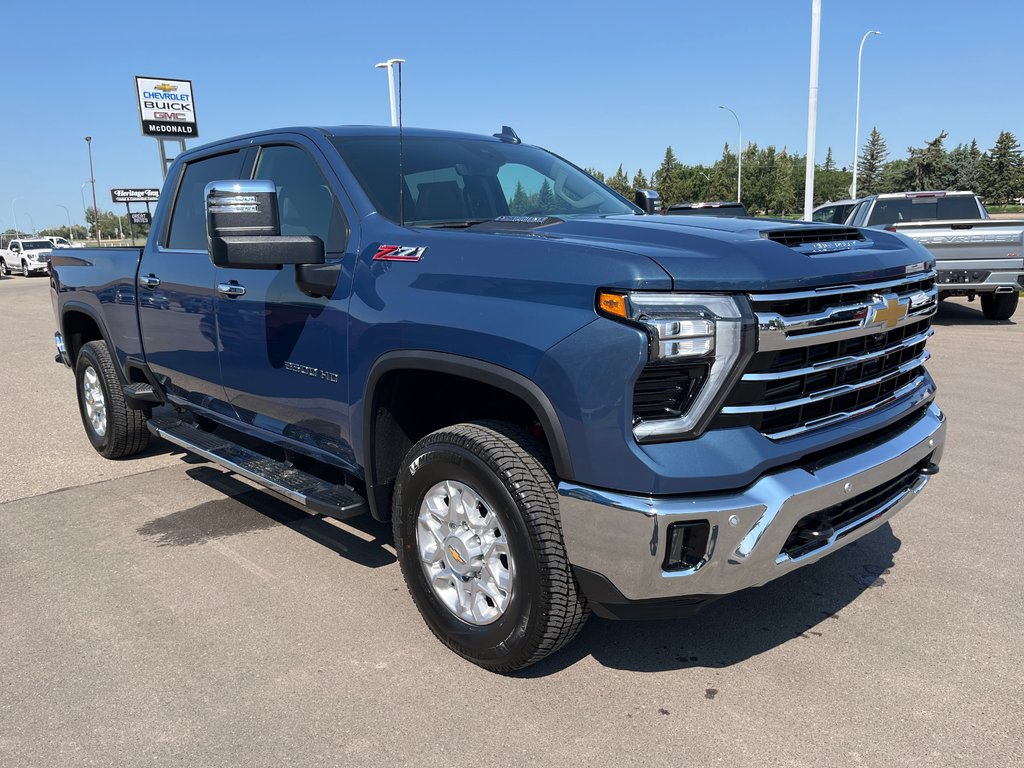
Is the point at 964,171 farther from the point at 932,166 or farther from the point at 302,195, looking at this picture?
the point at 302,195

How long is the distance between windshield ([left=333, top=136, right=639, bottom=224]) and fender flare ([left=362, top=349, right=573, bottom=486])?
67 cm

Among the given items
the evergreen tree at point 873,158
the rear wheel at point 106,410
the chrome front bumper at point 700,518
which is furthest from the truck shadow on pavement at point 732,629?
the evergreen tree at point 873,158

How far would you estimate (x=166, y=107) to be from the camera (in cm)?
2553

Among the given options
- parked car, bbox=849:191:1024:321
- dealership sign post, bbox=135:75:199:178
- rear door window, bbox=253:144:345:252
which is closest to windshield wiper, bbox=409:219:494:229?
rear door window, bbox=253:144:345:252

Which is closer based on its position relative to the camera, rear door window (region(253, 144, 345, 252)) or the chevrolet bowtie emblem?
the chevrolet bowtie emblem

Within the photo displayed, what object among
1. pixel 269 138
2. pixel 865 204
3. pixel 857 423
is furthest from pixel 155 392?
pixel 865 204

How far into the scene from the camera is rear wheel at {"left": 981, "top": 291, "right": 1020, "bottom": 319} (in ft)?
38.5

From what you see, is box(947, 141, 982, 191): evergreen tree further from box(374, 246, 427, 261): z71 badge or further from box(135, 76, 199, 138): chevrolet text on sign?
box(374, 246, 427, 261): z71 badge

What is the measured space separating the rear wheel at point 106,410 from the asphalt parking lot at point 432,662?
1.11m

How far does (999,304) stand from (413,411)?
11.4 m

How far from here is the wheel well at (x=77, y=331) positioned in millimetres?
6137

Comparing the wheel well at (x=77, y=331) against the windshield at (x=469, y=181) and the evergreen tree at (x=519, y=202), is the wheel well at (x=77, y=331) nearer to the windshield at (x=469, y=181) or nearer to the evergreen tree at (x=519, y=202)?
the windshield at (x=469, y=181)

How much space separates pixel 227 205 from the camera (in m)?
3.09

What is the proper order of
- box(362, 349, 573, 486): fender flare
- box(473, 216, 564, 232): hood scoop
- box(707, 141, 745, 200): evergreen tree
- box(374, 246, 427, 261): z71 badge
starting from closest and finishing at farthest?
1. box(362, 349, 573, 486): fender flare
2. box(374, 246, 427, 261): z71 badge
3. box(473, 216, 564, 232): hood scoop
4. box(707, 141, 745, 200): evergreen tree
